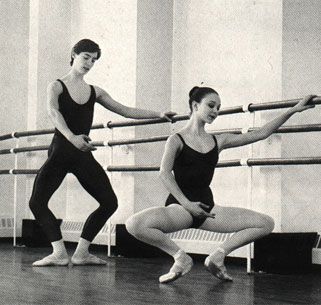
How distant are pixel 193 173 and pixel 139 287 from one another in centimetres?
58

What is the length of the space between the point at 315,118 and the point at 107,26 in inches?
88.2

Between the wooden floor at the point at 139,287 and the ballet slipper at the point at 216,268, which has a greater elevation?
the ballet slipper at the point at 216,268

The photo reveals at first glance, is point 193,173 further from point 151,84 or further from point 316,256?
point 151,84

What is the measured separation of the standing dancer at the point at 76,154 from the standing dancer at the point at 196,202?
2.30 ft

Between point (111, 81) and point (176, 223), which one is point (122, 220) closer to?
point (111, 81)

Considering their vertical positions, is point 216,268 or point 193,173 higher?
point 193,173

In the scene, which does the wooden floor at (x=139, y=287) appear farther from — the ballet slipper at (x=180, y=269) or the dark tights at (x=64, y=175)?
the dark tights at (x=64, y=175)

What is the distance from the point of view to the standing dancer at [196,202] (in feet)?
10.8

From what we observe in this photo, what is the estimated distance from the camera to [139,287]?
321cm

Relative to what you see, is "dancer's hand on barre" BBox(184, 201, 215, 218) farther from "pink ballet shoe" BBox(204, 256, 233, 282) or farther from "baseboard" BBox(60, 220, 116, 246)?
"baseboard" BBox(60, 220, 116, 246)

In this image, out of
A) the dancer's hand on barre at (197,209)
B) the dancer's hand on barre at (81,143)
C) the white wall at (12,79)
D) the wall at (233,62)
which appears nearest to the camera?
the dancer's hand on barre at (197,209)

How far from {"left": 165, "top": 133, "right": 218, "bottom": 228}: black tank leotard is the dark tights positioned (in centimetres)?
89

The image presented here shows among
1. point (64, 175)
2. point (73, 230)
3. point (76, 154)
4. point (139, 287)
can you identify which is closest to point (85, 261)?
point (64, 175)

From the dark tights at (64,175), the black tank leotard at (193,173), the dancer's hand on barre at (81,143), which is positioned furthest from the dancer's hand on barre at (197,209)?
the dark tights at (64,175)
